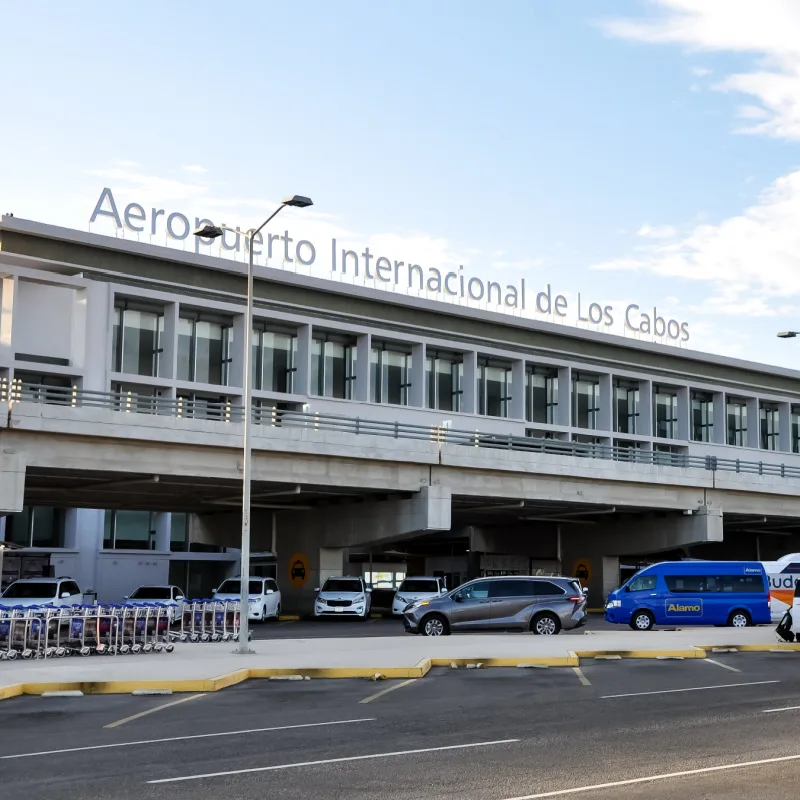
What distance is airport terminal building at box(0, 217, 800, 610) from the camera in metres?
41.8

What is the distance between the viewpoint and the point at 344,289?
66.5 m

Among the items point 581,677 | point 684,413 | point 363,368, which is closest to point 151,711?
point 581,677

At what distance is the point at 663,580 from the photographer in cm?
3862

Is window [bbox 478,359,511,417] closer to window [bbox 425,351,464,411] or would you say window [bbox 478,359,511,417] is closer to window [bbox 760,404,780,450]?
window [bbox 425,351,464,411]

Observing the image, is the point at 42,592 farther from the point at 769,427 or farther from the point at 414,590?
the point at 769,427

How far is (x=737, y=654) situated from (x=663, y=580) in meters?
11.7

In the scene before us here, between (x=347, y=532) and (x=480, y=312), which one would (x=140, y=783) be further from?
(x=480, y=312)

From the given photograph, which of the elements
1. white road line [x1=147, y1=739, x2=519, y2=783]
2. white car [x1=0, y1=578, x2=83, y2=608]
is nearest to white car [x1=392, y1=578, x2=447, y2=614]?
white car [x1=0, y1=578, x2=83, y2=608]

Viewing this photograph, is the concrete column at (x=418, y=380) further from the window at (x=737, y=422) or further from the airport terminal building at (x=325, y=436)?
the window at (x=737, y=422)

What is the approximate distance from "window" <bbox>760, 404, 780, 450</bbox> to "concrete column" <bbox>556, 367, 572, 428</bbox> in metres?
21.9

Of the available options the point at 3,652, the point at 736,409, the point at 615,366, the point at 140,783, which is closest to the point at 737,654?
the point at 3,652

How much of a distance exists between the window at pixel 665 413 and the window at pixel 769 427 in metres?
10.3

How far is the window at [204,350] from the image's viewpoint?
6256 centimetres

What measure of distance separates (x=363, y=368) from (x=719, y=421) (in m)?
33.1
